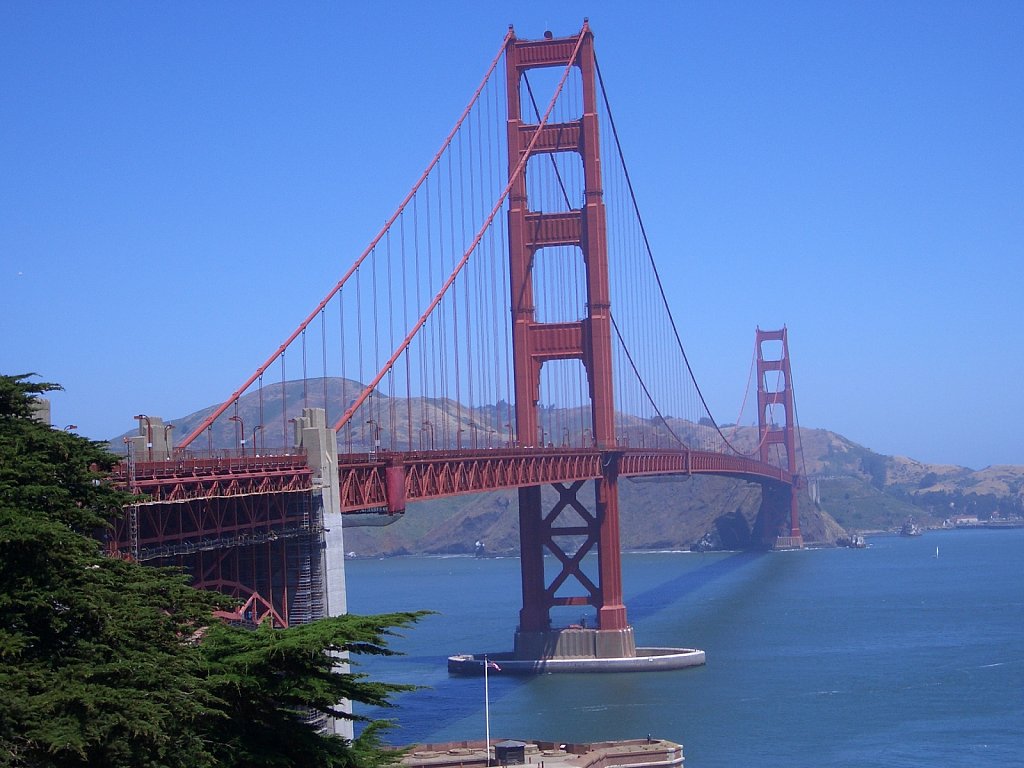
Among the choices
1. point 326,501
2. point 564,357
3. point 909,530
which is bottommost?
point 909,530

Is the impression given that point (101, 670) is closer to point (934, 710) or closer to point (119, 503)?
point (119, 503)

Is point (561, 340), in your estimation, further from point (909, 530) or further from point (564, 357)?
point (909, 530)

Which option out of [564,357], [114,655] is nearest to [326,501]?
[114,655]

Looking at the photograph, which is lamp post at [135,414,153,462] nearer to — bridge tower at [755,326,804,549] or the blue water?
the blue water

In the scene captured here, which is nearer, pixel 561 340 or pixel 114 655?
pixel 114 655

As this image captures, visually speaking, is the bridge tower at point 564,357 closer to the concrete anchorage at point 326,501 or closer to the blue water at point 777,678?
the blue water at point 777,678

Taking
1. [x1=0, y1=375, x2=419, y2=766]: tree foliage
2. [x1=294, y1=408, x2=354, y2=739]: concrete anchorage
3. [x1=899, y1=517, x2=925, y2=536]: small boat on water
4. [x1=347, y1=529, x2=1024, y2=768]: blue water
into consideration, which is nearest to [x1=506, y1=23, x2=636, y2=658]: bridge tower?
[x1=347, y1=529, x2=1024, y2=768]: blue water
